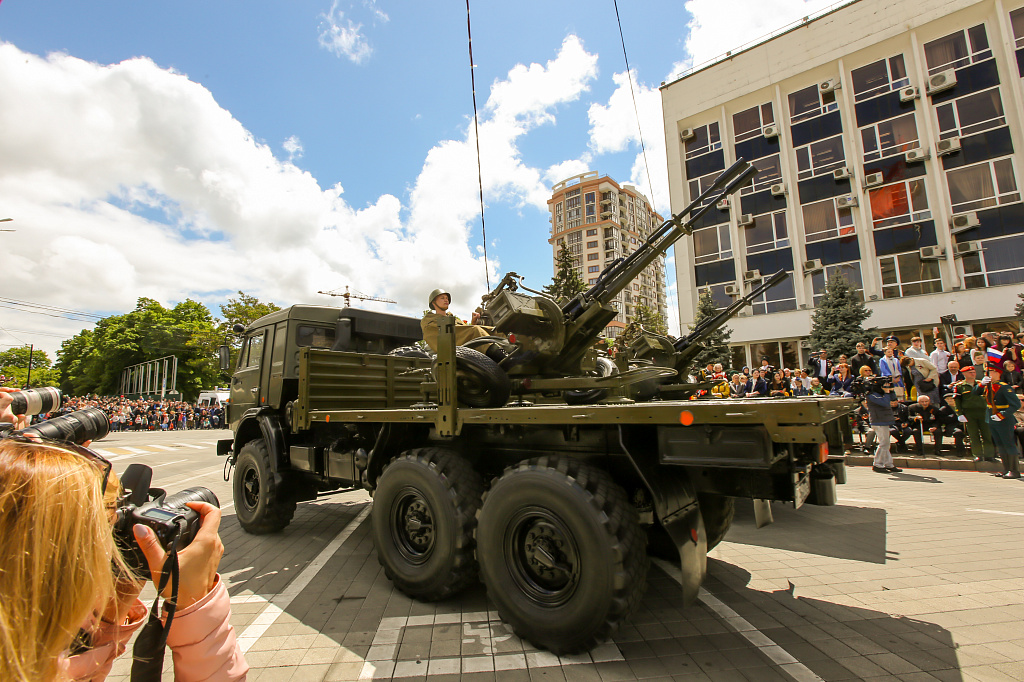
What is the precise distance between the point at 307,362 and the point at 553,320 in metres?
2.47

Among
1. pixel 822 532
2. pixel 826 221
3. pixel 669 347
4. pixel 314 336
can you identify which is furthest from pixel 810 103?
pixel 314 336

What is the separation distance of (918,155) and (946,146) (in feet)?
3.40

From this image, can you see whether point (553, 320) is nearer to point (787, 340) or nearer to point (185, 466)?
point (185, 466)

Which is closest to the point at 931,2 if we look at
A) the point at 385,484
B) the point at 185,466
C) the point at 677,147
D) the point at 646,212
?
the point at 677,147

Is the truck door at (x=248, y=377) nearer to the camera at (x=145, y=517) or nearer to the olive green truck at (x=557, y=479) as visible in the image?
the olive green truck at (x=557, y=479)

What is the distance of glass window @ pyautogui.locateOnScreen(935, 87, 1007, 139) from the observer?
76.9 feet

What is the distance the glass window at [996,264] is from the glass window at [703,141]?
1405 centimetres

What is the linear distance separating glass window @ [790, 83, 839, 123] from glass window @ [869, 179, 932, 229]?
17.8 ft

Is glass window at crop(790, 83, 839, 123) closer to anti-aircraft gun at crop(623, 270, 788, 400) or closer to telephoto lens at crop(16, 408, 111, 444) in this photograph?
anti-aircraft gun at crop(623, 270, 788, 400)

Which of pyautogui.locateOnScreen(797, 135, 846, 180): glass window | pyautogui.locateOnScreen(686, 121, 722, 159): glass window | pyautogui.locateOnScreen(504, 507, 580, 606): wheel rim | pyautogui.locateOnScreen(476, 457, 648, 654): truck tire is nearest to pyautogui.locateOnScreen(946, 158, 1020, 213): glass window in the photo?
pyautogui.locateOnScreen(797, 135, 846, 180): glass window

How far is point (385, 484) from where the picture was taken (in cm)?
406

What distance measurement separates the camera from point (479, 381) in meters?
4.05

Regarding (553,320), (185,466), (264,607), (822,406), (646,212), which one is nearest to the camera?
(822,406)

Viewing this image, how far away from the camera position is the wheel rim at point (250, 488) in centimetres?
602
